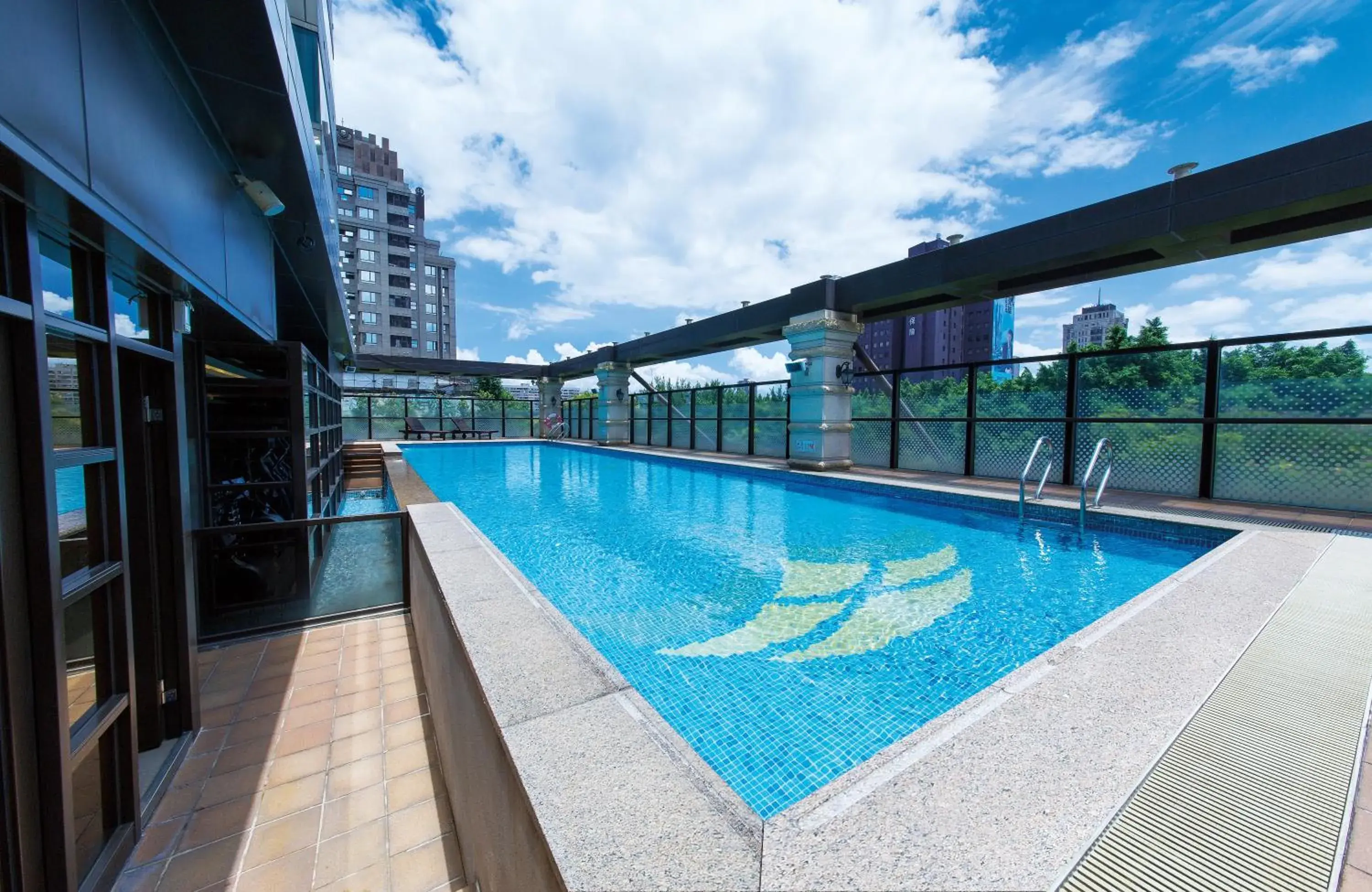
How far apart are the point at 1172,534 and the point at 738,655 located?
199 inches

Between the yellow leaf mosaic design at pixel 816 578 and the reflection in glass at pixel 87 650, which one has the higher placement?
the reflection in glass at pixel 87 650

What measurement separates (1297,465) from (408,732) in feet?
30.1

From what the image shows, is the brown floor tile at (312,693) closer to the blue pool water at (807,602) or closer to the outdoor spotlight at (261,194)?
the blue pool water at (807,602)

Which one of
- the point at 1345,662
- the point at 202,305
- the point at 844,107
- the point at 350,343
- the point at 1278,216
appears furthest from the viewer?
the point at 350,343

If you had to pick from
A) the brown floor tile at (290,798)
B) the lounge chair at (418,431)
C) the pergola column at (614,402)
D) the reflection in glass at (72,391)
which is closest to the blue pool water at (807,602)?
the brown floor tile at (290,798)

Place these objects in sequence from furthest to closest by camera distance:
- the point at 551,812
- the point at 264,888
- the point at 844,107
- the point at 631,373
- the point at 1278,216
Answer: the point at 631,373 → the point at 844,107 → the point at 1278,216 → the point at 264,888 → the point at 551,812

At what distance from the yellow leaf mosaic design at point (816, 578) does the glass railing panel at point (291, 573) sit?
3.12m

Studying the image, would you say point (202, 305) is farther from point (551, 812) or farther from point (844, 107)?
point (844, 107)

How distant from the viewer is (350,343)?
10367 millimetres

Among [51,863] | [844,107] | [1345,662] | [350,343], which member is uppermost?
[844,107]

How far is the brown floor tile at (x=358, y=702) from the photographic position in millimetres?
2557

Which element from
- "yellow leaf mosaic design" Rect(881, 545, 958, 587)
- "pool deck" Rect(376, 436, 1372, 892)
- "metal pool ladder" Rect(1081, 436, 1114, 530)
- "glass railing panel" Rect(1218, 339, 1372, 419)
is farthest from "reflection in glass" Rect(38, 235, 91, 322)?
"glass railing panel" Rect(1218, 339, 1372, 419)

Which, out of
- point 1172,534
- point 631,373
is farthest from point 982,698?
point 631,373

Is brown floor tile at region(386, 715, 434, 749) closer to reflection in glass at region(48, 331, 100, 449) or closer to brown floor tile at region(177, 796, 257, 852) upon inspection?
brown floor tile at region(177, 796, 257, 852)
